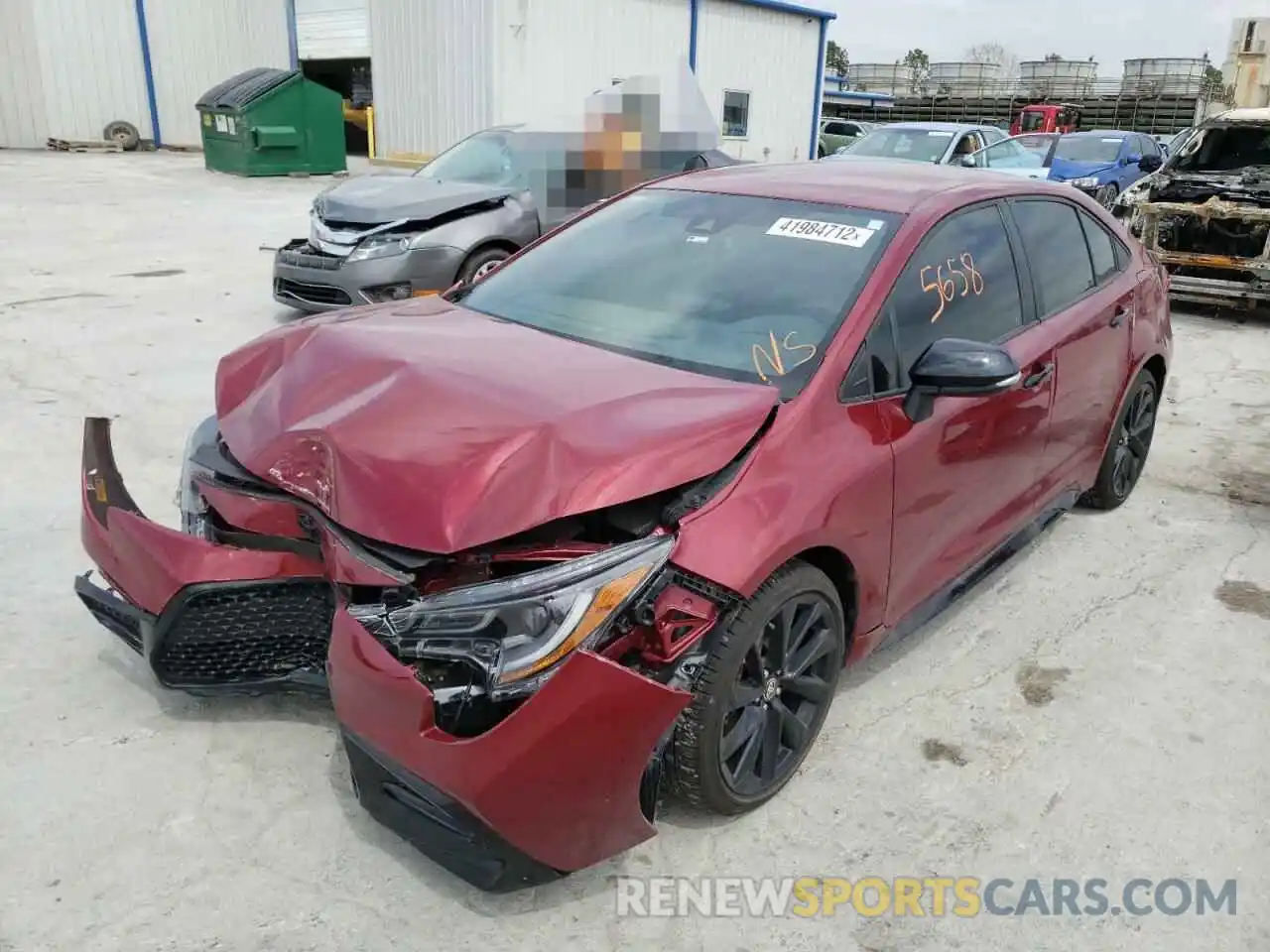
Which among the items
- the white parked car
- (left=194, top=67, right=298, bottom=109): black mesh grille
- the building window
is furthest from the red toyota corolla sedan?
the building window

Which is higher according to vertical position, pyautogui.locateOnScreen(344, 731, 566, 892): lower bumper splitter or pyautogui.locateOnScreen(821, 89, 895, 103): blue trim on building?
pyautogui.locateOnScreen(821, 89, 895, 103): blue trim on building

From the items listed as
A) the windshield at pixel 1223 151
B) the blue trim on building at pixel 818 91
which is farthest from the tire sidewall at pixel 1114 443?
the blue trim on building at pixel 818 91

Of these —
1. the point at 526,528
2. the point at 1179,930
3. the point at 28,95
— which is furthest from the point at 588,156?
the point at 28,95

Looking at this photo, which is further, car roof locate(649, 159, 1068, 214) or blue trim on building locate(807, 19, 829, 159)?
blue trim on building locate(807, 19, 829, 159)

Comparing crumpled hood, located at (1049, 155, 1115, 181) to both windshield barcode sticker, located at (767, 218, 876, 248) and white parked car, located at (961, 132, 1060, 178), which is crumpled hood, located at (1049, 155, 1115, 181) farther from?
windshield barcode sticker, located at (767, 218, 876, 248)

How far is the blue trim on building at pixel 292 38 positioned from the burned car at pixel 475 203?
18.2 meters

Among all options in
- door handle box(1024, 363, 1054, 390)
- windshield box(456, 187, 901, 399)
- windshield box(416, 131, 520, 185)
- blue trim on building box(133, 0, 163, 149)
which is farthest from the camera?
blue trim on building box(133, 0, 163, 149)

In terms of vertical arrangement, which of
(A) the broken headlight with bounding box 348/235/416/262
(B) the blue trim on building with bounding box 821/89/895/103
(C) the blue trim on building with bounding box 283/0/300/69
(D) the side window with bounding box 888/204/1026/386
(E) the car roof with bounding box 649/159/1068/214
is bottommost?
(A) the broken headlight with bounding box 348/235/416/262

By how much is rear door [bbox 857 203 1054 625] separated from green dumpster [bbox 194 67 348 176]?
1674 centimetres

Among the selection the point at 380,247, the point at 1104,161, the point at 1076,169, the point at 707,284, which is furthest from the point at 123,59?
the point at 707,284

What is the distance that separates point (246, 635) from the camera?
8.89 feet

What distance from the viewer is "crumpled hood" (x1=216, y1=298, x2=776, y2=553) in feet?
7.63

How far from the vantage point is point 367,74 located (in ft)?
91.2

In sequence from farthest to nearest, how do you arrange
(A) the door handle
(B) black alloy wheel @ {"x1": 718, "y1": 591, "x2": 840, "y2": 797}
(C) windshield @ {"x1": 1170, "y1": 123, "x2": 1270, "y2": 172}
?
(C) windshield @ {"x1": 1170, "y1": 123, "x2": 1270, "y2": 172} → (A) the door handle → (B) black alloy wheel @ {"x1": 718, "y1": 591, "x2": 840, "y2": 797}
